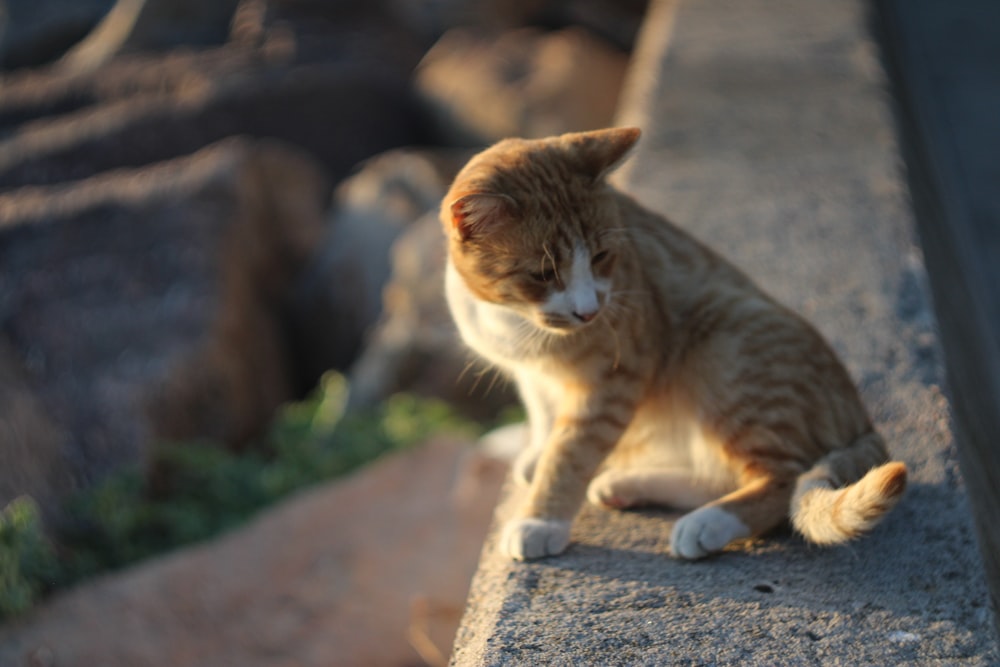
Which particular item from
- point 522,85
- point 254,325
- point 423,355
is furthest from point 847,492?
point 522,85

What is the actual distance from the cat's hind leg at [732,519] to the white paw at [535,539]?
0.26 meters

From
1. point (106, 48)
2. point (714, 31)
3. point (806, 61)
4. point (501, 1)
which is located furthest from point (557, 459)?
point (106, 48)

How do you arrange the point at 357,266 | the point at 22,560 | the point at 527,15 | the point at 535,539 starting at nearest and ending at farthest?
1. the point at 535,539
2. the point at 22,560
3. the point at 357,266
4. the point at 527,15

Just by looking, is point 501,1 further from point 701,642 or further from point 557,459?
point 701,642

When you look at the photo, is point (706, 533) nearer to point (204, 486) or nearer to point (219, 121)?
point (204, 486)

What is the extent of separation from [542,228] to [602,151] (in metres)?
0.26

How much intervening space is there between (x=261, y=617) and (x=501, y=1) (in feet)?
23.3

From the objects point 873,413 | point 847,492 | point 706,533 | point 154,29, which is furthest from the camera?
point 154,29

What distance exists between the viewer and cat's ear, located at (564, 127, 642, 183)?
2452 millimetres

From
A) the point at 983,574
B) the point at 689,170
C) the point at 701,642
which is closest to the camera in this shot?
the point at 701,642

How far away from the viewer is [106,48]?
9859 mm

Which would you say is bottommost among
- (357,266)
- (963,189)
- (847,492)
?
(357,266)

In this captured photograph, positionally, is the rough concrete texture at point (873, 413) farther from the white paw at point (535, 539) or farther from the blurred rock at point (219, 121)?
the blurred rock at point (219, 121)

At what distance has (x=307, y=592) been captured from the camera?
371 cm
